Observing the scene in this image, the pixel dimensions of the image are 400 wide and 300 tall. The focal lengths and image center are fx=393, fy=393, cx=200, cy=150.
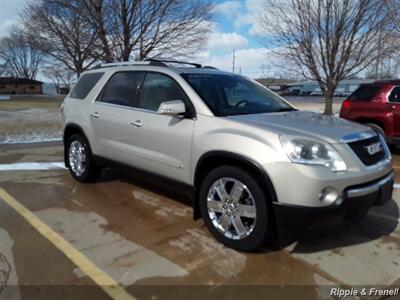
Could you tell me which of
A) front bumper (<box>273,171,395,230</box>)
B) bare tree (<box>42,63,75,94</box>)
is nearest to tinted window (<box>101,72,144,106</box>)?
front bumper (<box>273,171,395,230</box>)

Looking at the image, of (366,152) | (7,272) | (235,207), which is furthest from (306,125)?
(7,272)

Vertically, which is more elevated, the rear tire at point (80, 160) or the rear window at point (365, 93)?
the rear window at point (365, 93)

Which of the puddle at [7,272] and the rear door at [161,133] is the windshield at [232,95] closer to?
the rear door at [161,133]

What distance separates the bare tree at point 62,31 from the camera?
19.8m

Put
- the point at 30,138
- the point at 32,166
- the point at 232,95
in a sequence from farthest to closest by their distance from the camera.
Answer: the point at 30,138 < the point at 32,166 < the point at 232,95

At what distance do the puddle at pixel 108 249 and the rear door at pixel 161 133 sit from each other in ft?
2.89

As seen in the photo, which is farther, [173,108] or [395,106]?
[395,106]

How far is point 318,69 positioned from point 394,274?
9801 millimetres

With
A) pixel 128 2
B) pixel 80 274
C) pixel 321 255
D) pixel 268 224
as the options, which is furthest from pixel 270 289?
pixel 128 2

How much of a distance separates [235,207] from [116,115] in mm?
2235

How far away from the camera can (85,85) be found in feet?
19.9

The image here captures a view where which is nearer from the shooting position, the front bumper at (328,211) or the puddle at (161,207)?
the front bumper at (328,211)

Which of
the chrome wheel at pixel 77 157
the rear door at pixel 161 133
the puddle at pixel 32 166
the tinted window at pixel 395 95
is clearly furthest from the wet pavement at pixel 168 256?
the tinted window at pixel 395 95

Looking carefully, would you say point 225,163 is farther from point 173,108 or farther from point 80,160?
point 80,160
